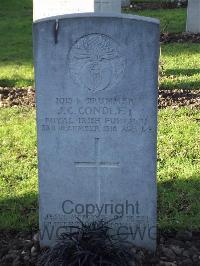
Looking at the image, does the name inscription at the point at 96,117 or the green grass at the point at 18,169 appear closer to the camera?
the name inscription at the point at 96,117

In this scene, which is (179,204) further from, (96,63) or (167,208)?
(96,63)

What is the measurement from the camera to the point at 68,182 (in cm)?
403

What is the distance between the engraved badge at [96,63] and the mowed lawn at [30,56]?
495cm

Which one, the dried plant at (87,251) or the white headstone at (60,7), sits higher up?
→ the white headstone at (60,7)

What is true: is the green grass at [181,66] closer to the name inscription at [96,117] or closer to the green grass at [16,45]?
the green grass at [16,45]

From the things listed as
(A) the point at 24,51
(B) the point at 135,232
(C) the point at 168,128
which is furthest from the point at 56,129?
(A) the point at 24,51

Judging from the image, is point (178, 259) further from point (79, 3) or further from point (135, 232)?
point (79, 3)

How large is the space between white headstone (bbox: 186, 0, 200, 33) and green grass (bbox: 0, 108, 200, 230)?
6.30 m

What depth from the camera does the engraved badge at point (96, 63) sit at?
149 inches

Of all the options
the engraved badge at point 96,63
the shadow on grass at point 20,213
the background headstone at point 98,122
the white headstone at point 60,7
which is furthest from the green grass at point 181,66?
the engraved badge at point 96,63

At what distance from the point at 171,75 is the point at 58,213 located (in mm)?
5827

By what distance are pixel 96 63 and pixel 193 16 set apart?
10.1m

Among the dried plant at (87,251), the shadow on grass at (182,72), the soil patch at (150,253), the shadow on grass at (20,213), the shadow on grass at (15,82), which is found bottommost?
the soil patch at (150,253)

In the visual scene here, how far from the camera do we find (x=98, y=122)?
390 cm
